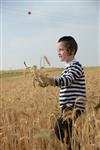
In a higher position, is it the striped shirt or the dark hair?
the dark hair

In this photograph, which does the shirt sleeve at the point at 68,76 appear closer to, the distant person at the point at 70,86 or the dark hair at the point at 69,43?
the distant person at the point at 70,86

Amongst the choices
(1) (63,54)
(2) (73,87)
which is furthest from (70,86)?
(1) (63,54)

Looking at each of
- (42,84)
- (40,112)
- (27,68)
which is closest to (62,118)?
(42,84)

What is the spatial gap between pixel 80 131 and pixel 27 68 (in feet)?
3.31

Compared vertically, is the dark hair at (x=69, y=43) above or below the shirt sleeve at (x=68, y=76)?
above

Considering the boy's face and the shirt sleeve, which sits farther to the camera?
the boy's face

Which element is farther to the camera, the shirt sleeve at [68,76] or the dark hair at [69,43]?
the dark hair at [69,43]

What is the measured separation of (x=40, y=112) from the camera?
6105 mm

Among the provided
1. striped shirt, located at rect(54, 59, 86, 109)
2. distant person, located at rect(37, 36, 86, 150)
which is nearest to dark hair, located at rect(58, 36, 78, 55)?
distant person, located at rect(37, 36, 86, 150)

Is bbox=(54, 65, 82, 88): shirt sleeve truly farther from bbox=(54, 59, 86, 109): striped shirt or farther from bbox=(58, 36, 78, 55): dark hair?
bbox=(58, 36, 78, 55): dark hair

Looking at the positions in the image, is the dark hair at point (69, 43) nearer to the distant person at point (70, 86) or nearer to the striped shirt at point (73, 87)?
the distant person at point (70, 86)

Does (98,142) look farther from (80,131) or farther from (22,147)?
(22,147)

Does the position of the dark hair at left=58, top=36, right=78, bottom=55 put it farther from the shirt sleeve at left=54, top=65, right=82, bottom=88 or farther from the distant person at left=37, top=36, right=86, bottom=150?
the shirt sleeve at left=54, top=65, right=82, bottom=88

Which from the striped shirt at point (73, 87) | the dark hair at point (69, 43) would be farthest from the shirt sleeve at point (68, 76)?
the dark hair at point (69, 43)
